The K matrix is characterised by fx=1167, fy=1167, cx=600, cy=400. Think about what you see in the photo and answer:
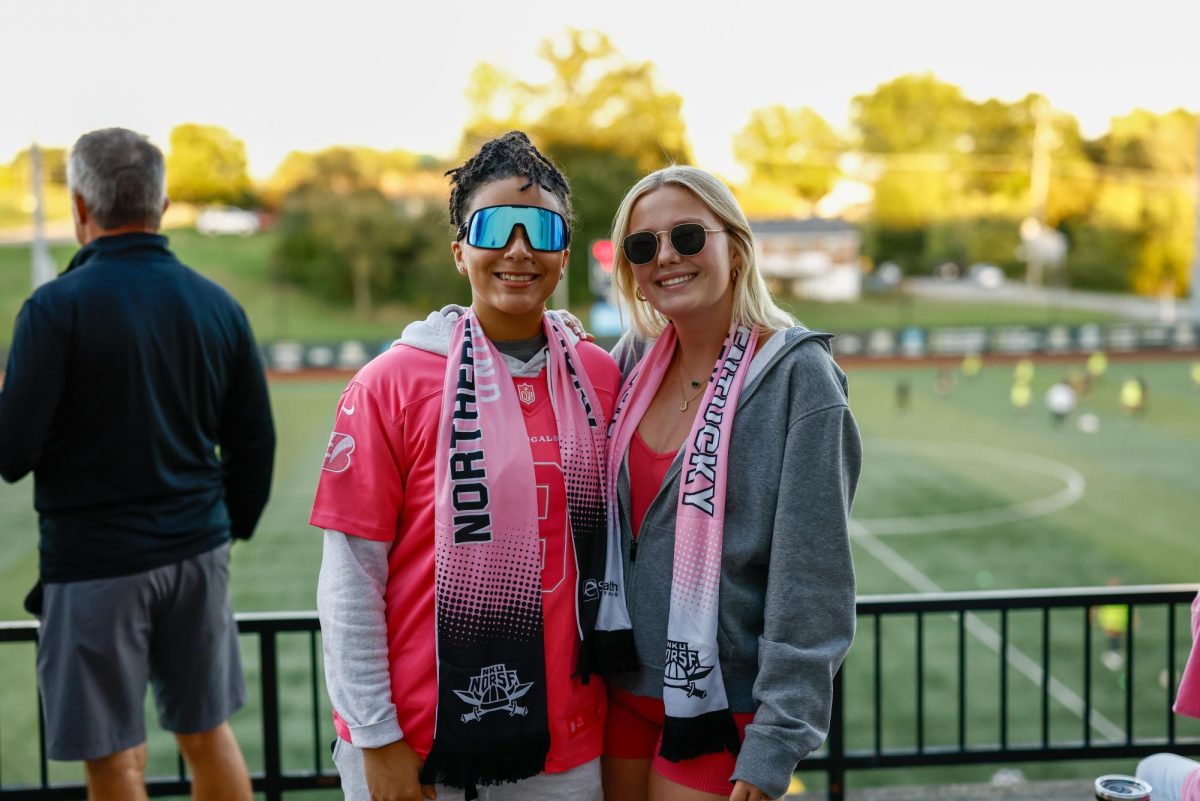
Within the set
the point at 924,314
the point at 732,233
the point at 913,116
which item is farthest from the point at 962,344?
the point at 732,233

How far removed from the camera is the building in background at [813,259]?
49.4 metres

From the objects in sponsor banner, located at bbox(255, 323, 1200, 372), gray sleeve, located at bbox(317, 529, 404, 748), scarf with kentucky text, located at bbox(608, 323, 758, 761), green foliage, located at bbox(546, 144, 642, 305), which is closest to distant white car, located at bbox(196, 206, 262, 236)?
green foliage, located at bbox(546, 144, 642, 305)

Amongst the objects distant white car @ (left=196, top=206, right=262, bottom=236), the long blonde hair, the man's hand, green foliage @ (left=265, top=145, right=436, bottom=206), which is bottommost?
the man's hand

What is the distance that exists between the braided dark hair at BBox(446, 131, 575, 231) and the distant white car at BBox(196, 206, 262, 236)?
2180 inches

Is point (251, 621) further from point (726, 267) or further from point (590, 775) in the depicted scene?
point (726, 267)

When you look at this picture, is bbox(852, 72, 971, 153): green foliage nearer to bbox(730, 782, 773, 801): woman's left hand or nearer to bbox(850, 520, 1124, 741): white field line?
bbox(850, 520, 1124, 741): white field line

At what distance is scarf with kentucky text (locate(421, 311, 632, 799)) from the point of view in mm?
2109

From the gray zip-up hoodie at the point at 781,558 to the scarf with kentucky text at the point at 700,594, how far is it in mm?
43

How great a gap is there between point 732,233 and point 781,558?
2.14 ft

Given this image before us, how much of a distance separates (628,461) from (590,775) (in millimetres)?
611

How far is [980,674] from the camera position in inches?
410

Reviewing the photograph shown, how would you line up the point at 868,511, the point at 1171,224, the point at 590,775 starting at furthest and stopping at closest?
the point at 1171,224 < the point at 868,511 < the point at 590,775

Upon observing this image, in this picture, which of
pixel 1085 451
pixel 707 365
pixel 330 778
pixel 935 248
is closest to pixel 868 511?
pixel 1085 451

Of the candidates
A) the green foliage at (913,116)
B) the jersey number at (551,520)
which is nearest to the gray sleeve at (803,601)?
the jersey number at (551,520)
